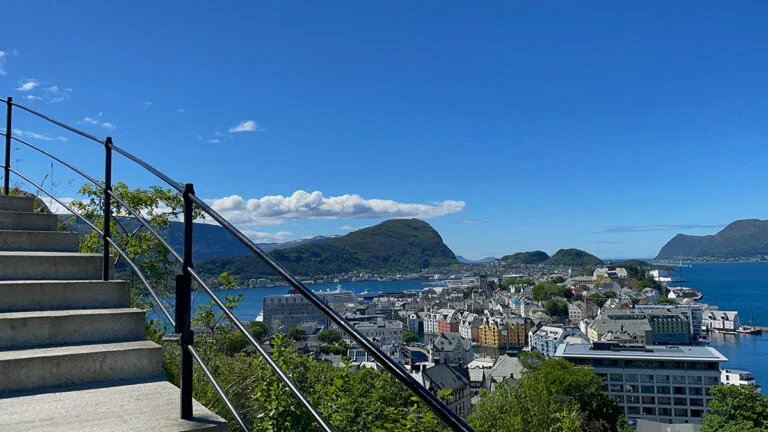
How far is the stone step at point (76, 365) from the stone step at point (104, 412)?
0.07 meters

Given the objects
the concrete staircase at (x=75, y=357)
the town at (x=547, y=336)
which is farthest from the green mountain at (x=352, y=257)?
the concrete staircase at (x=75, y=357)

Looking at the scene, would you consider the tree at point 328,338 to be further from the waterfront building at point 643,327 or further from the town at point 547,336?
the waterfront building at point 643,327

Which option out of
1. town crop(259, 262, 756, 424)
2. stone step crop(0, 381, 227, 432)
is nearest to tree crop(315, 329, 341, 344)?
town crop(259, 262, 756, 424)

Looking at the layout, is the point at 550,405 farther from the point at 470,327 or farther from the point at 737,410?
the point at 470,327

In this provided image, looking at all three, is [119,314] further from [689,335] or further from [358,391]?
[689,335]

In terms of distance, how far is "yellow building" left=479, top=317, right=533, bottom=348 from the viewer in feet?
201

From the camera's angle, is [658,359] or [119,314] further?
[658,359]

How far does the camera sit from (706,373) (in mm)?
28344

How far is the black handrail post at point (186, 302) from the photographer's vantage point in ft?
4.92

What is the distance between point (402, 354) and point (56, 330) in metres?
38.3

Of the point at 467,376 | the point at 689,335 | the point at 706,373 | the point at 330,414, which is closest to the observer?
the point at 330,414

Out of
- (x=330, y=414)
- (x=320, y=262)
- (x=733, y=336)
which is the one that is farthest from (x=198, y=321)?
(x=320, y=262)

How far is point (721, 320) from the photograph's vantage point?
2576 inches

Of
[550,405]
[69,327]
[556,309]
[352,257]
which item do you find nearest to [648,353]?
[550,405]
